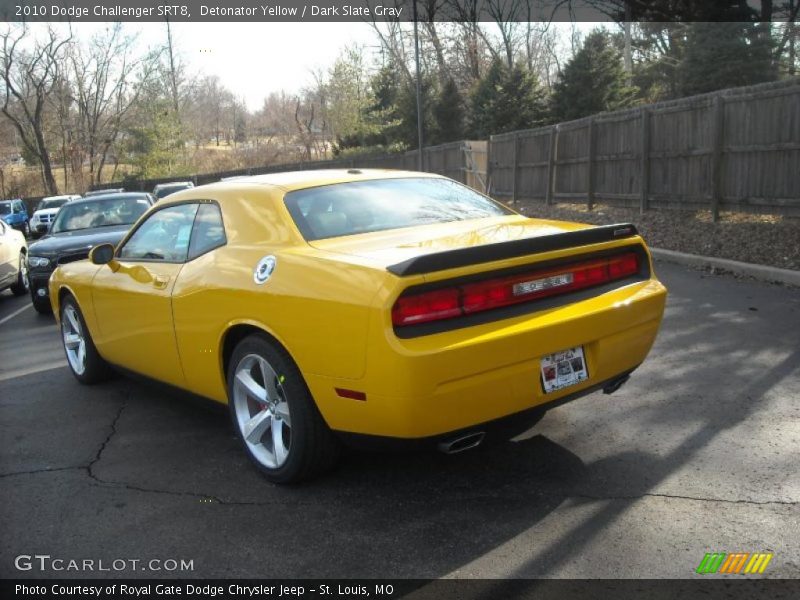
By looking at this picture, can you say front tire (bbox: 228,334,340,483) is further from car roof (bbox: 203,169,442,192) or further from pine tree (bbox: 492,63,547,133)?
pine tree (bbox: 492,63,547,133)

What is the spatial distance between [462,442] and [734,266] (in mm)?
7013

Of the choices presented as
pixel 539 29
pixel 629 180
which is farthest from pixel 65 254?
pixel 539 29

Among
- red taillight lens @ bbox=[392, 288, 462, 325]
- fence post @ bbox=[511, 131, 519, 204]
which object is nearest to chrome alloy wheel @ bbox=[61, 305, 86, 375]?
red taillight lens @ bbox=[392, 288, 462, 325]

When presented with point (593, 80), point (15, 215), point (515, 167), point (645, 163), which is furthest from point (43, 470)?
point (15, 215)

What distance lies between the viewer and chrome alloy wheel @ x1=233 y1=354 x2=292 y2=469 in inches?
143

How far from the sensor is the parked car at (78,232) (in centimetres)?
917

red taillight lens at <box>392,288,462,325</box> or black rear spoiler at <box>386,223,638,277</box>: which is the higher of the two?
black rear spoiler at <box>386,223,638,277</box>

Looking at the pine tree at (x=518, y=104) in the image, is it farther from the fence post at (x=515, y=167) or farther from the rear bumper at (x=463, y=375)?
the rear bumper at (x=463, y=375)

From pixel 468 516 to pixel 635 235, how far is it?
1808mm

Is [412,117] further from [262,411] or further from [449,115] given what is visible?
[262,411]

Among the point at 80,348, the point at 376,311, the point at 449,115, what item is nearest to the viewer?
the point at 376,311

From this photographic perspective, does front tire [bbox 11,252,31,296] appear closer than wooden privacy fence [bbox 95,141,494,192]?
Yes

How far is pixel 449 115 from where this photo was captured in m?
38.5

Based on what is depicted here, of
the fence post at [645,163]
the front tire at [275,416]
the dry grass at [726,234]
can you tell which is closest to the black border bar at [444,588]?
the front tire at [275,416]
